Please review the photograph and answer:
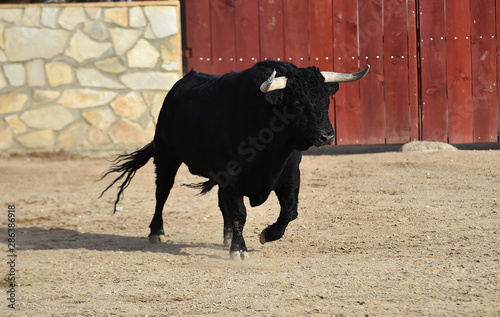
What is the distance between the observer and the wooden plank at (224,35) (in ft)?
32.3

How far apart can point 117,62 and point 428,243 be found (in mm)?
5709

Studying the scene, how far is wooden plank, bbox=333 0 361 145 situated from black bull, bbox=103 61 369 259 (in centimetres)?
406

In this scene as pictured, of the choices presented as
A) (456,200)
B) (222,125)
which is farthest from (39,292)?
(456,200)

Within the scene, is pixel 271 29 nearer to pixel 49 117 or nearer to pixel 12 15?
pixel 49 117

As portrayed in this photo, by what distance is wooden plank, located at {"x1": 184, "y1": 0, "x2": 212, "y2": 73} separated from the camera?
9898mm

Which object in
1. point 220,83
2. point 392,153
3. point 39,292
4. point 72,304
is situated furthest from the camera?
point 392,153

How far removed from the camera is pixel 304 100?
4.90m

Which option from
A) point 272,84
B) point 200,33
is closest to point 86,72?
point 200,33

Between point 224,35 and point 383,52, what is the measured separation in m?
2.09

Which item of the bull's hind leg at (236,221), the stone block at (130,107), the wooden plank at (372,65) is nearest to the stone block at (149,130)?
the stone block at (130,107)

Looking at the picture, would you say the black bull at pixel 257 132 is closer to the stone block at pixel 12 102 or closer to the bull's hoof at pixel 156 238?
the bull's hoof at pixel 156 238

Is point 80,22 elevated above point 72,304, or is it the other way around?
point 80,22

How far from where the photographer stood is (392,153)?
363 inches

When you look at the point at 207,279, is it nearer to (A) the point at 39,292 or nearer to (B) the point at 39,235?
(A) the point at 39,292
